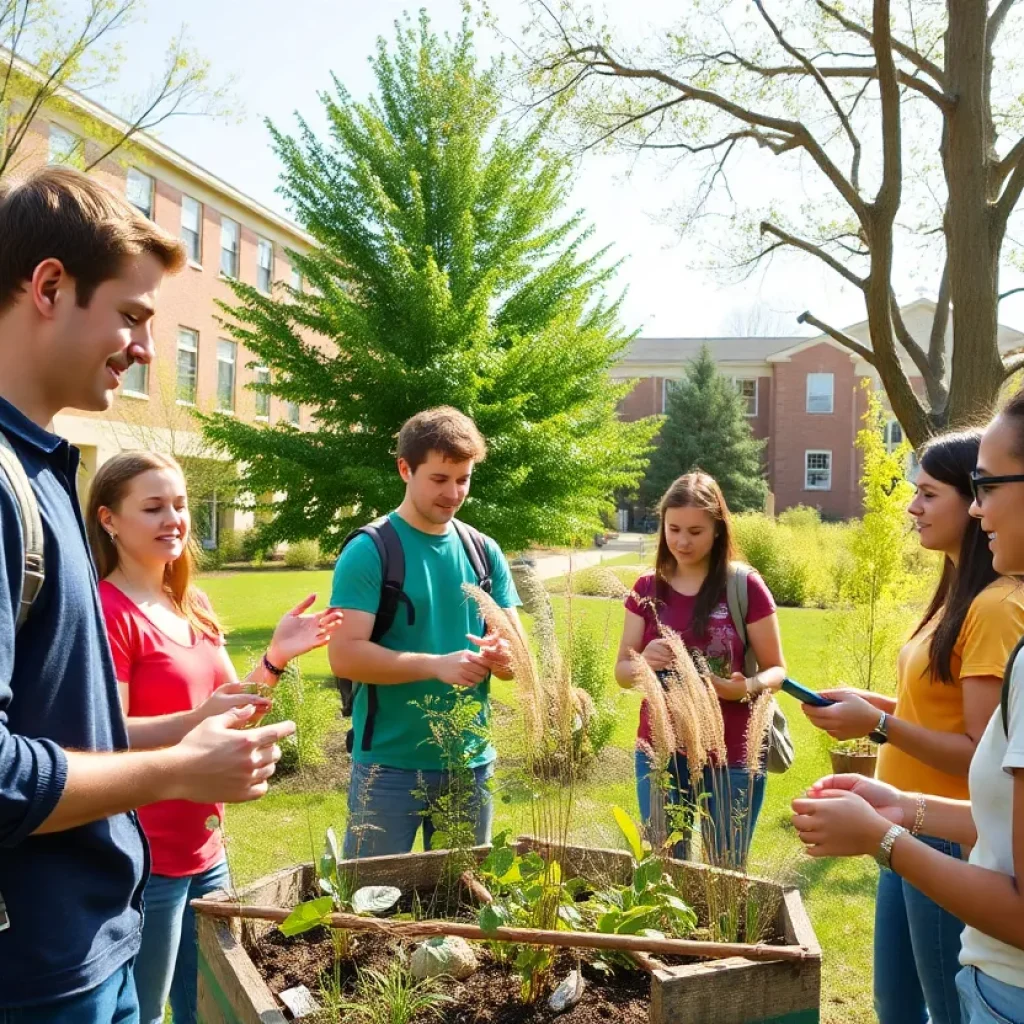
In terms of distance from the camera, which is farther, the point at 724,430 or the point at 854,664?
the point at 724,430

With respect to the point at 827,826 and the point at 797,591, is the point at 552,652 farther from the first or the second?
the point at 797,591

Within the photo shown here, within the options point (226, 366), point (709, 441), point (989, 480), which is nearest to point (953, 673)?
point (989, 480)

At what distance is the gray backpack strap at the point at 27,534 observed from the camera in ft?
4.48

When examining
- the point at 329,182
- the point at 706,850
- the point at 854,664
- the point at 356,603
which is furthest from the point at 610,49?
the point at 706,850

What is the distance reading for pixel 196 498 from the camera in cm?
2323

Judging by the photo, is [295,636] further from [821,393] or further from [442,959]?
[821,393]

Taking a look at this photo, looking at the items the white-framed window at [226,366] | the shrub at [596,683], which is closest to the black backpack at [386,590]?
the shrub at [596,683]

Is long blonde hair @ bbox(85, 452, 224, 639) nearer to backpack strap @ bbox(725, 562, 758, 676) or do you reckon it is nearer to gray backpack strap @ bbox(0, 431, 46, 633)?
gray backpack strap @ bbox(0, 431, 46, 633)

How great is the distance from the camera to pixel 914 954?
2.60 metres

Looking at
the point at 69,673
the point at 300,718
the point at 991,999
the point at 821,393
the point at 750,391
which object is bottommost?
the point at 300,718

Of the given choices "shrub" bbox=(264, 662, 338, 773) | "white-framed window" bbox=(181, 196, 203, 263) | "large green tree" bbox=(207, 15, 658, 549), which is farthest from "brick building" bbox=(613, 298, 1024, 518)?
"shrub" bbox=(264, 662, 338, 773)

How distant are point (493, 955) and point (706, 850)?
0.69 m

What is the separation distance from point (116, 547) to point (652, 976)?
1964 mm

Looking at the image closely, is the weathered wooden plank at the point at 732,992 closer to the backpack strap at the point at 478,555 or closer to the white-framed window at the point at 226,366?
the backpack strap at the point at 478,555
